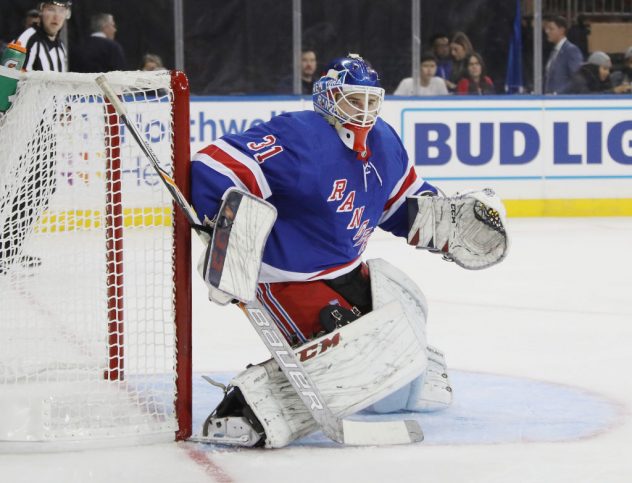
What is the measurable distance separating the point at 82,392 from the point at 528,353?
1.39 metres

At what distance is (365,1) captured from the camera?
25.5 feet

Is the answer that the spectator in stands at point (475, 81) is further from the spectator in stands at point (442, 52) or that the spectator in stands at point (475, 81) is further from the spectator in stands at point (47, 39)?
the spectator in stands at point (47, 39)

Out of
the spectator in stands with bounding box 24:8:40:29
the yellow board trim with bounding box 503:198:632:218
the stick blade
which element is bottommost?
the stick blade

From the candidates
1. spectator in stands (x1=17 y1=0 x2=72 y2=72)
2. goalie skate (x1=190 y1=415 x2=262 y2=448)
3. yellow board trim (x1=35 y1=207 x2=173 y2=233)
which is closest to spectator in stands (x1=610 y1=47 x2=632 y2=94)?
spectator in stands (x1=17 y1=0 x2=72 y2=72)

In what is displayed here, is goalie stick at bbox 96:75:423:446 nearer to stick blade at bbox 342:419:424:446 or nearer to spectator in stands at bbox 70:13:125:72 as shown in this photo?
stick blade at bbox 342:419:424:446

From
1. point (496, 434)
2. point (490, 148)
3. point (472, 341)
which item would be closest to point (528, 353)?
point (472, 341)

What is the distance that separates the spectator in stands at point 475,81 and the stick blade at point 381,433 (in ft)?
16.8

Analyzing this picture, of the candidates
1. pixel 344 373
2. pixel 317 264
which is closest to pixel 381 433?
pixel 344 373

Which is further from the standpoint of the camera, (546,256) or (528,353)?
(546,256)

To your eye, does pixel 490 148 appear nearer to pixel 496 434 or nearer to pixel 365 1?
pixel 365 1

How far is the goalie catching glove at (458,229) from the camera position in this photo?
312 centimetres

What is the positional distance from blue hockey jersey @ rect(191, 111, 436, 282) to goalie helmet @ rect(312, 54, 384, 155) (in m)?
0.03

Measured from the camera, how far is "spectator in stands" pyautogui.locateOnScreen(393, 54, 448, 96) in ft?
25.4

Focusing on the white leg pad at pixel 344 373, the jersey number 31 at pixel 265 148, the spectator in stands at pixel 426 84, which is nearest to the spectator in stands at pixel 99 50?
the spectator in stands at pixel 426 84
